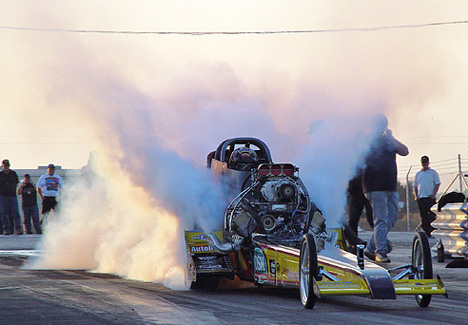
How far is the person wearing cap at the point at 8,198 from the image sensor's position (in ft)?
81.6

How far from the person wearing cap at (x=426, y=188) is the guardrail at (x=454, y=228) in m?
2.97

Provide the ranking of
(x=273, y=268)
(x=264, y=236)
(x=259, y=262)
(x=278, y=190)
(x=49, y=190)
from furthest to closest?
1. (x=49, y=190)
2. (x=278, y=190)
3. (x=264, y=236)
4. (x=259, y=262)
5. (x=273, y=268)

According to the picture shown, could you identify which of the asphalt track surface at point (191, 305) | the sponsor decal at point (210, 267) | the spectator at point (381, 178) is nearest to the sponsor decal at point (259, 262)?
the asphalt track surface at point (191, 305)

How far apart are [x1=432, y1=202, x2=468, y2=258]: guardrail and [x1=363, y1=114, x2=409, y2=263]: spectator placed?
0.84 meters

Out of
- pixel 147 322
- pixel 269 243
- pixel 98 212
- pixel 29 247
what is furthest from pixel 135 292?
pixel 29 247

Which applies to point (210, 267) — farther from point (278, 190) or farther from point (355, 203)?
point (355, 203)

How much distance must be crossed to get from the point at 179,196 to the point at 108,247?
2.81 meters

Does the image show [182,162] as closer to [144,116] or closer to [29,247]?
[144,116]

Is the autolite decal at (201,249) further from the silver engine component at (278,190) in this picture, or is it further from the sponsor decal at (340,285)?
the sponsor decal at (340,285)

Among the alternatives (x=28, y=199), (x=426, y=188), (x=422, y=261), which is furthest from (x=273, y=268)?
(x=28, y=199)

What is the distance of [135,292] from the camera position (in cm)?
1041

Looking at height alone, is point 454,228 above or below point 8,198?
below

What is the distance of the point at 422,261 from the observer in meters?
8.82

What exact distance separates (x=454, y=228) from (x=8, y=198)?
1475 centimetres
